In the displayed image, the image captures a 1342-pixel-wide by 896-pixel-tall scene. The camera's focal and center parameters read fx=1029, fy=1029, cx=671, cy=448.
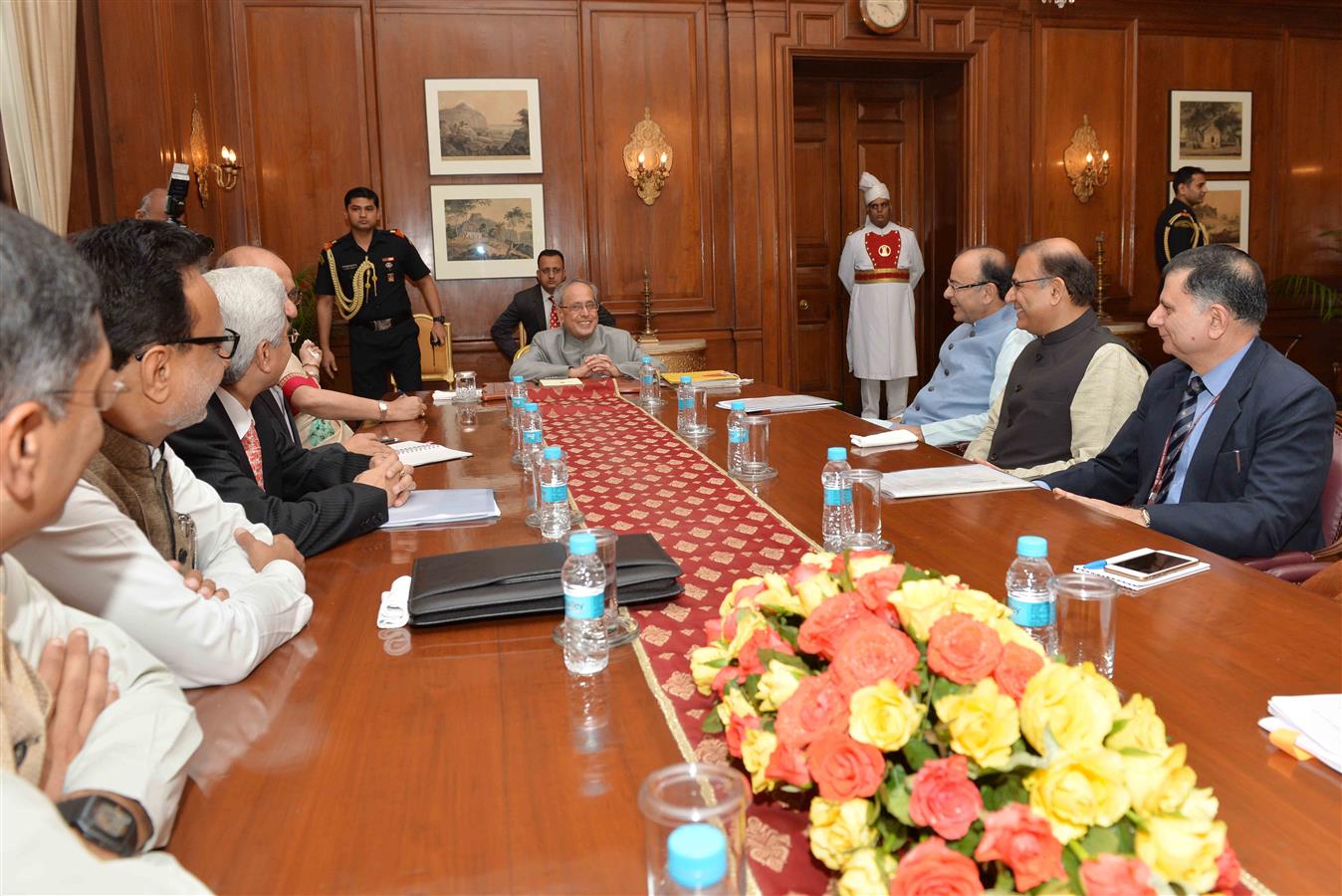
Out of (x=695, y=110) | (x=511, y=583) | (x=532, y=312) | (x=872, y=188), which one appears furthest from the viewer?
(x=872, y=188)

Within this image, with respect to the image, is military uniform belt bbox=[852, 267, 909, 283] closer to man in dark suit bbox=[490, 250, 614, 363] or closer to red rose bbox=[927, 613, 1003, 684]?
man in dark suit bbox=[490, 250, 614, 363]

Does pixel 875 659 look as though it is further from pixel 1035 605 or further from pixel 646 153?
pixel 646 153

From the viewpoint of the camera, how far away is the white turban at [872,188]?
8.05 metres

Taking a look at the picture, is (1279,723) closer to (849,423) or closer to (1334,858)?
(1334,858)

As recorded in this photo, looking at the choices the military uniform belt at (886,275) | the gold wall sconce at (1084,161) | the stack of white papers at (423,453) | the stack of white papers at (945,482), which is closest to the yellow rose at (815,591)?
the stack of white papers at (945,482)

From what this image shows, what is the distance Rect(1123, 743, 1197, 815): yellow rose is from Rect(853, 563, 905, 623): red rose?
0.27 meters

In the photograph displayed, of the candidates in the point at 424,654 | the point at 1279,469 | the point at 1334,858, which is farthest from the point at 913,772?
the point at 1279,469

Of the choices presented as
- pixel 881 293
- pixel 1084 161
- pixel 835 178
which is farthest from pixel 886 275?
pixel 1084 161

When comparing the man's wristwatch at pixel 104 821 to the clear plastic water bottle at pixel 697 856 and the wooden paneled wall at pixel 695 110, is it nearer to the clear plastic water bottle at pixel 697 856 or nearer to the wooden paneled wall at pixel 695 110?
the clear plastic water bottle at pixel 697 856

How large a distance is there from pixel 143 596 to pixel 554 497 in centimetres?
90

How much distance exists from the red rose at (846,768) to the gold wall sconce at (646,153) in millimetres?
6916

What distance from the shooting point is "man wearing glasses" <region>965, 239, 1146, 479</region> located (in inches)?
125

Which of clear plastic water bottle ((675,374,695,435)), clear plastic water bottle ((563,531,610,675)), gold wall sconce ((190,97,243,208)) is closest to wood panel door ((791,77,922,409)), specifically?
gold wall sconce ((190,97,243,208))

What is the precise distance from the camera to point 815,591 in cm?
109
